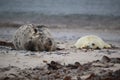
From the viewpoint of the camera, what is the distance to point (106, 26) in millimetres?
25766

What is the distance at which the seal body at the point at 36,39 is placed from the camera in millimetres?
12328

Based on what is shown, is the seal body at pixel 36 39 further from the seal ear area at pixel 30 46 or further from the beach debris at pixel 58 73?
the beach debris at pixel 58 73

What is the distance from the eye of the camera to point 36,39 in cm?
1230

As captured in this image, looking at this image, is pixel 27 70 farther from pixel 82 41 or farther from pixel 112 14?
pixel 112 14

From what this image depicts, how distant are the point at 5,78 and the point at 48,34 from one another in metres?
4.86

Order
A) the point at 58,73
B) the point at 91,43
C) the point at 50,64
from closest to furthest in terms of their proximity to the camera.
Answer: the point at 58,73
the point at 50,64
the point at 91,43

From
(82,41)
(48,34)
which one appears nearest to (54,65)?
(48,34)

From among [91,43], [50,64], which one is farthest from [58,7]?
[50,64]

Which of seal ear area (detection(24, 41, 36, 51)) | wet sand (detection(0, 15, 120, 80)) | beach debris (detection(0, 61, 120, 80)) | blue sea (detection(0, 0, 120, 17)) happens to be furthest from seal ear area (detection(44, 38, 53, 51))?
blue sea (detection(0, 0, 120, 17))

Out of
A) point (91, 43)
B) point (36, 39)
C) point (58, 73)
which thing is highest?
point (36, 39)

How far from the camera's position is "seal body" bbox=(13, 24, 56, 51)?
40.4ft

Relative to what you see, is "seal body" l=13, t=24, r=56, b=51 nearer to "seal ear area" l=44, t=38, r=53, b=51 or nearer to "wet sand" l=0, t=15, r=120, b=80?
"seal ear area" l=44, t=38, r=53, b=51

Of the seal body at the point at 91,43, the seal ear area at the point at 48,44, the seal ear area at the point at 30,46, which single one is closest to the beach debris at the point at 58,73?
the seal ear area at the point at 48,44

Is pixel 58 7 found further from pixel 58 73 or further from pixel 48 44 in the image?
pixel 58 73
